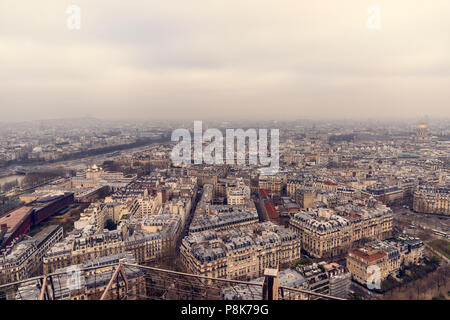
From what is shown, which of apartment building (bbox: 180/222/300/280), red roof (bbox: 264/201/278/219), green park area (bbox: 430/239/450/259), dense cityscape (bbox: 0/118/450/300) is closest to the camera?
dense cityscape (bbox: 0/118/450/300)

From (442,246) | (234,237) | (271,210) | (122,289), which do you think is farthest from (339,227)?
(122,289)

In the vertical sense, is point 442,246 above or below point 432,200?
below

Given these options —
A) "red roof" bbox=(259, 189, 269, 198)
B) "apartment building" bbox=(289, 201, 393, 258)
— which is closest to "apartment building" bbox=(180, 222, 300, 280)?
"apartment building" bbox=(289, 201, 393, 258)

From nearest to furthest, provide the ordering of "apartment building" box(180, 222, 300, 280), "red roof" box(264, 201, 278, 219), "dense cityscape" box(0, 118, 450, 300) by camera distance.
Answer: "dense cityscape" box(0, 118, 450, 300) → "apartment building" box(180, 222, 300, 280) → "red roof" box(264, 201, 278, 219)

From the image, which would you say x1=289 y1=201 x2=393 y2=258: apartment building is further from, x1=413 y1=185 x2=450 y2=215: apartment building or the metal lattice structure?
x1=413 y1=185 x2=450 y2=215: apartment building

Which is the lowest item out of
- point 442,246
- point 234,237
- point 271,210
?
point 442,246

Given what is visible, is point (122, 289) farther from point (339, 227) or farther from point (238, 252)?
point (339, 227)

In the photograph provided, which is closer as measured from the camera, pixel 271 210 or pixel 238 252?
pixel 238 252

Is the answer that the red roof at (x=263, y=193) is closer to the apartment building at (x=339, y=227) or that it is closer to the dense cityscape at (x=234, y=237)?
the dense cityscape at (x=234, y=237)

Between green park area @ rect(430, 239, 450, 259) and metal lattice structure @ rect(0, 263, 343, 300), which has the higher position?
metal lattice structure @ rect(0, 263, 343, 300)

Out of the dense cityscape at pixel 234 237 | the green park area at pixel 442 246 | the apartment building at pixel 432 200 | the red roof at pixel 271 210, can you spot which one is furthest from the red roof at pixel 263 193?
the green park area at pixel 442 246
